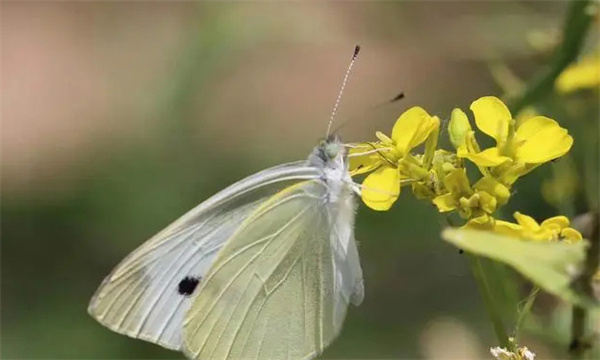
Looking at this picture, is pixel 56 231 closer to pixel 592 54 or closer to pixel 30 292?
pixel 30 292

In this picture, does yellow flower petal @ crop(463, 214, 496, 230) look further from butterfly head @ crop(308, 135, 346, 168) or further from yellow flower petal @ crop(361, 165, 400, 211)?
butterfly head @ crop(308, 135, 346, 168)

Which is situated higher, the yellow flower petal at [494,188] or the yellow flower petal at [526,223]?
the yellow flower petal at [494,188]

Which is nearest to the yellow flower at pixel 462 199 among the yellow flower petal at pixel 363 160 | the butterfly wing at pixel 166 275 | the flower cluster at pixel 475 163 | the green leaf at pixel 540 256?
the flower cluster at pixel 475 163

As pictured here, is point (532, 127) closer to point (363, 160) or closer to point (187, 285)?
point (363, 160)

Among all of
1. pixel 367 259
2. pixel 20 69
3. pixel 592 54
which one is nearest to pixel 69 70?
pixel 20 69

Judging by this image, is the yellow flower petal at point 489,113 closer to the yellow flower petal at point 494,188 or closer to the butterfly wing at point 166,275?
the yellow flower petal at point 494,188

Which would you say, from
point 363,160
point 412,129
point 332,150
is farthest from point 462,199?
point 332,150
